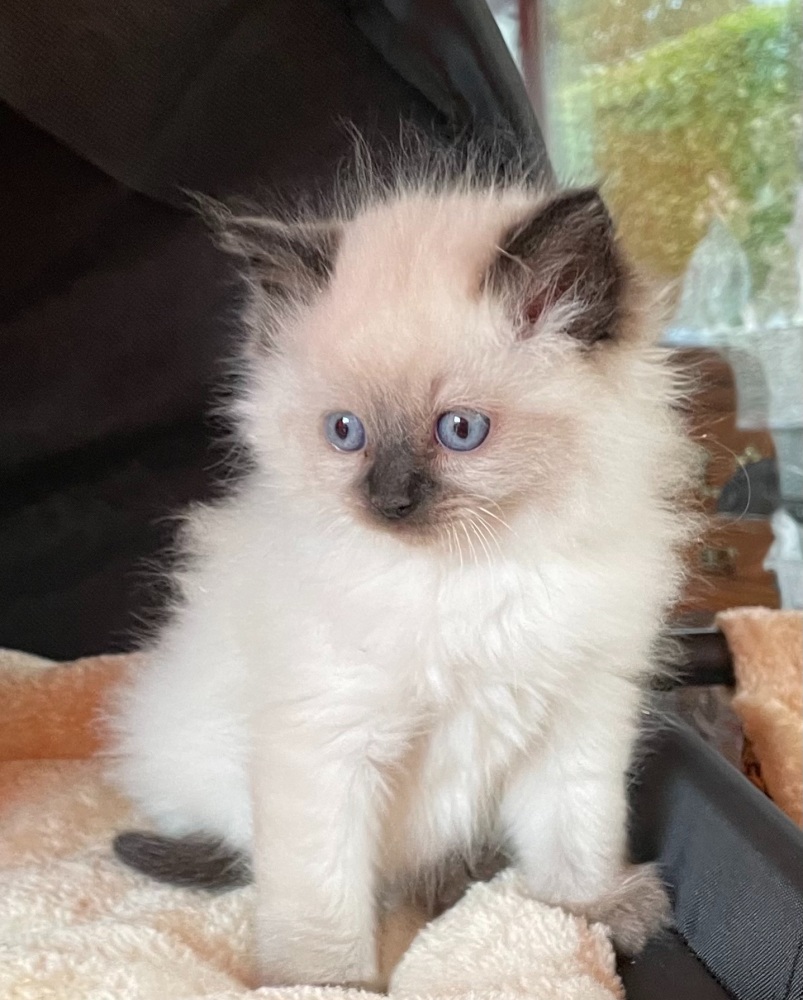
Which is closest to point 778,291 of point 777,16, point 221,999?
point 777,16

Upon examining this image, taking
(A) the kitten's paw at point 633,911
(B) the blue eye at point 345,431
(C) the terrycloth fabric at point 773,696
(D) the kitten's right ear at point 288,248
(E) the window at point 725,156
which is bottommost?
(A) the kitten's paw at point 633,911

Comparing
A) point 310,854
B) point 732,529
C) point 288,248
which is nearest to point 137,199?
point 288,248

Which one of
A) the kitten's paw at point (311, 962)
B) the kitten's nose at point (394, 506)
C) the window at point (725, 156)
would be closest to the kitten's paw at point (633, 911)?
the kitten's paw at point (311, 962)

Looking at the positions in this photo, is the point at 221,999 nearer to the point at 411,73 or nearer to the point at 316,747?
the point at 316,747

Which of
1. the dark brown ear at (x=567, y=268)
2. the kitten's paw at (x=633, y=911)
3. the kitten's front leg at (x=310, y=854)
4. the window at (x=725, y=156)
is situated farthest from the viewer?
the window at (x=725, y=156)

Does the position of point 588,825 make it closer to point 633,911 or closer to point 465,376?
point 633,911

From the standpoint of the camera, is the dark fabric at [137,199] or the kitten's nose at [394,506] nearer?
the kitten's nose at [394,506]

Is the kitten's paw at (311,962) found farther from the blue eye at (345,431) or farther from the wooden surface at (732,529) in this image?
the wooden surface at (732,529)
